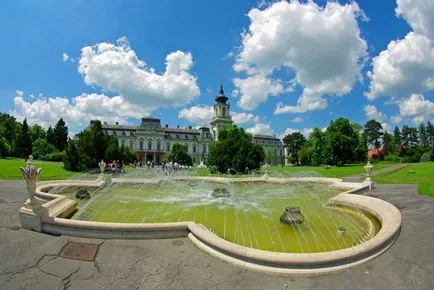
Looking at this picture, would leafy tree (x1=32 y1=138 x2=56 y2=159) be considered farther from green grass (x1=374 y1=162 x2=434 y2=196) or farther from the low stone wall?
the low stone wall

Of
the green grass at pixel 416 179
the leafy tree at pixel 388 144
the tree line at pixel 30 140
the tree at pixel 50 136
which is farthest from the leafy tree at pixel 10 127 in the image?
the leafy tree at pixel 388 144

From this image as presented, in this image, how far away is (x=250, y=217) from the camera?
38.5 feet

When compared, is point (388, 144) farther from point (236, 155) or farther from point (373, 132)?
point (236, 155)

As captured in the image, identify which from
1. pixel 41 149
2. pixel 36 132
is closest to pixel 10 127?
pixel 36 132

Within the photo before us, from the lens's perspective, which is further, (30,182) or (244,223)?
(244,223)

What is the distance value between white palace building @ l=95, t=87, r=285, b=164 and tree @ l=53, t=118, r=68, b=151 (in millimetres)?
17343

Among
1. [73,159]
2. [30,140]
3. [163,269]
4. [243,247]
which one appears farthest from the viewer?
[30,140]

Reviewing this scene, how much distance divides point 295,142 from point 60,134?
84.2 meters

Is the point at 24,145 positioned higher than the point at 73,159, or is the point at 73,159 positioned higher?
the point at 24,145

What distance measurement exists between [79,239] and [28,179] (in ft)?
8.34

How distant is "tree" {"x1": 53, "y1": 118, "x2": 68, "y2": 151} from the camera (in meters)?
93.1

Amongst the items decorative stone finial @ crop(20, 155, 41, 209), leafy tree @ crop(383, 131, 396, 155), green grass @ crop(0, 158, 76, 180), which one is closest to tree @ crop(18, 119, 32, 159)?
green grass @ crop(0, 158, 76, 180)

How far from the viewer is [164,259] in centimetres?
707

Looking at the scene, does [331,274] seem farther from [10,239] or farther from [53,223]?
[10,239]
